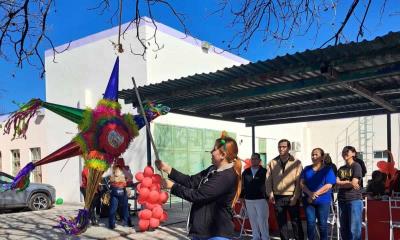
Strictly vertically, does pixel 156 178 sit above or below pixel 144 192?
above

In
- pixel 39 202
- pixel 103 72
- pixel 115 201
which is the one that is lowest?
pixel 39 202

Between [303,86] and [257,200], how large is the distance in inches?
77.7

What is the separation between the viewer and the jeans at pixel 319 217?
588cm

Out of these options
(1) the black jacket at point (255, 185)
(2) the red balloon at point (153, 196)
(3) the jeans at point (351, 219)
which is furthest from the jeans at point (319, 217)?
(2) the red balloon at point (153, 196)

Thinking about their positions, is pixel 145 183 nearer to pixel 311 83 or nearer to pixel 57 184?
pixel 311 83

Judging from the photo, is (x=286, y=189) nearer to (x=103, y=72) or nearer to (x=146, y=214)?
(x=146, y=214)

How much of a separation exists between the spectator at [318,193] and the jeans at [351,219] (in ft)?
0.80

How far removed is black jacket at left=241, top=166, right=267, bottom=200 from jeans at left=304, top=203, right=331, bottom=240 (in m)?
0.85

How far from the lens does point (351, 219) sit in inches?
229

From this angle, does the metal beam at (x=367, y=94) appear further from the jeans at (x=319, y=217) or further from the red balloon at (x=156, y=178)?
the red balloon at (x=156, y=178)

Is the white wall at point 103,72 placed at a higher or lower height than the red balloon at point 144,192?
higher

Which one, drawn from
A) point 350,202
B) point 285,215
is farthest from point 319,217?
point 285,215

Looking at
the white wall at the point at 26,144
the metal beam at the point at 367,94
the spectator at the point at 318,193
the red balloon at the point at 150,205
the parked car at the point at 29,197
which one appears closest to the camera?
the red balloon at the point at 150,205

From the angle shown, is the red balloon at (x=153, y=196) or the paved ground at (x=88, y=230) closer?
the red balloon at (x=153, y=196)
